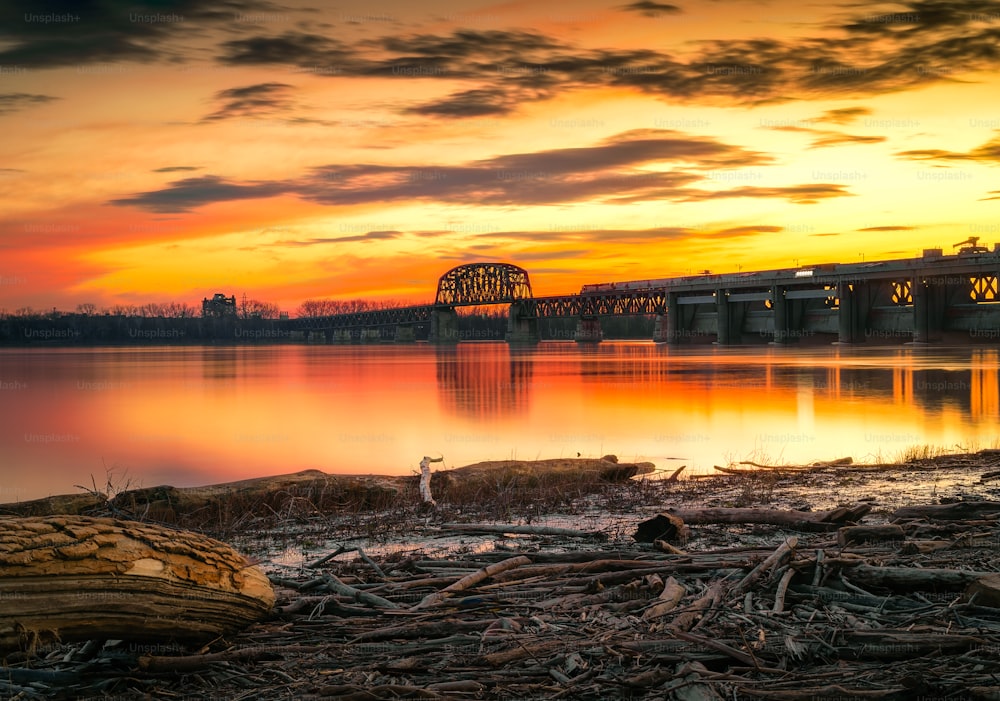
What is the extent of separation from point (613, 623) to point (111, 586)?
12.9 feet

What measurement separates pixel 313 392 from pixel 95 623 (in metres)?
51.5

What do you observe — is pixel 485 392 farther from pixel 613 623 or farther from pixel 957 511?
pixel 613 623

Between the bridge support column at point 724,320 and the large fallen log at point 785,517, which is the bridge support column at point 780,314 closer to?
the bridge support column at point 724,320

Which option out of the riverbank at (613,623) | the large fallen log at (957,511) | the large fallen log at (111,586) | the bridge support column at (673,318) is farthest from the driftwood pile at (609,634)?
the bridge support column at (673,318)

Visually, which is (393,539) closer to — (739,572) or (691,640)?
(739,572)

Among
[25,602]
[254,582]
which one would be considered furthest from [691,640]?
[25,602]

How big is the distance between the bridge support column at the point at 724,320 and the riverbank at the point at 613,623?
12369 centimetres

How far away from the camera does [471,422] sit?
35875 millimetres

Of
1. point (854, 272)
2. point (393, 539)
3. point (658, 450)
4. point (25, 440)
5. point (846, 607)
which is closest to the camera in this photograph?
point (846, 607)

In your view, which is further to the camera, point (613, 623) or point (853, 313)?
point (853, 313)

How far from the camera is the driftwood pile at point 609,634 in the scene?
5.93 meters

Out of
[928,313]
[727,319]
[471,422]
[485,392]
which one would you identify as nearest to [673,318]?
[727,319]

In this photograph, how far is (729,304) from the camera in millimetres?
132500

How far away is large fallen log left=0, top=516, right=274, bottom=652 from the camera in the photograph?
6441mm
